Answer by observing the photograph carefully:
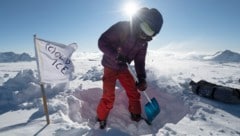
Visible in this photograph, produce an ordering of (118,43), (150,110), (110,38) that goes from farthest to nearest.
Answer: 1. (150,110)
2. (118,43)
3. (110,38)

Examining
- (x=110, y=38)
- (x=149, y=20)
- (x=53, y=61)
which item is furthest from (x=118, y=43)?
(x=53, y=61)

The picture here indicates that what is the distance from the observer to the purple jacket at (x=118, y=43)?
12.4 feet

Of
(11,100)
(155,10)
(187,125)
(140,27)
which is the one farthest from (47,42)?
(187,125)

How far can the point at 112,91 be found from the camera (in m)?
3.92

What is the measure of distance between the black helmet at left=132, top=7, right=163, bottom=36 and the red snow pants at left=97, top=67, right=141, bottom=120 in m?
0.94

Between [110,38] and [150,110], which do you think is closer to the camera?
[110,38]

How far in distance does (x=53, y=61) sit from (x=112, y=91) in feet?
3.73

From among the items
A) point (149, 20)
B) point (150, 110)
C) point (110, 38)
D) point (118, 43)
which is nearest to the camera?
point (149, 20)

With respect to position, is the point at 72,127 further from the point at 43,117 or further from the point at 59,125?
the point at 43,117

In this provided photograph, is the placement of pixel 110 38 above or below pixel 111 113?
above

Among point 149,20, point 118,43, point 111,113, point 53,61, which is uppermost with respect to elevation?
point 149,20

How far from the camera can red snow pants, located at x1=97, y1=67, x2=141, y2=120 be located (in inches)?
152

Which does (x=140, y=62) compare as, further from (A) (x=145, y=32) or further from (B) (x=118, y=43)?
(A) (x=145, y=32)

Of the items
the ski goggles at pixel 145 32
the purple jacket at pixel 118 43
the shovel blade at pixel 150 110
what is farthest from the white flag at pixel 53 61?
the shovel blade at pixel 150 110
